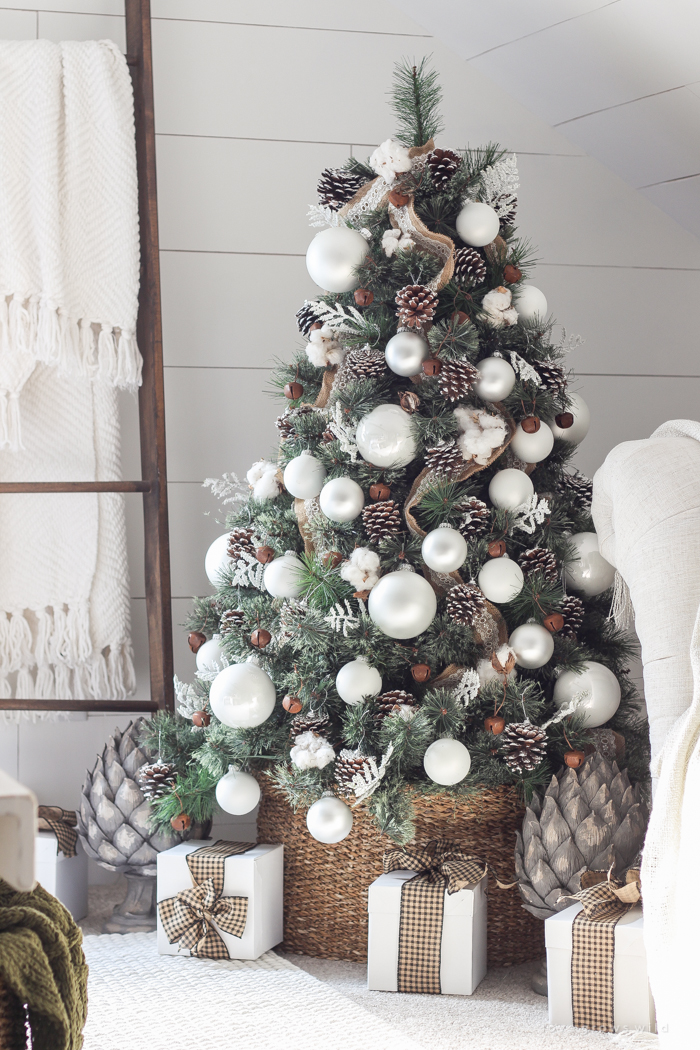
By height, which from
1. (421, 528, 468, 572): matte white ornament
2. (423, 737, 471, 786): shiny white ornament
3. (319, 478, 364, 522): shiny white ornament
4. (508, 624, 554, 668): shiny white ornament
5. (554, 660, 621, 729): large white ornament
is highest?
(319, 478, 364, 522): shiny white ornament

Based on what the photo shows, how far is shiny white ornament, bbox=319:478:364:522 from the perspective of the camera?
118cm

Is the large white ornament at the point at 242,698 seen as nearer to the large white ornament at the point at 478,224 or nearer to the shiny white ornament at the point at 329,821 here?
the shiny white ornament at the point at 329,821

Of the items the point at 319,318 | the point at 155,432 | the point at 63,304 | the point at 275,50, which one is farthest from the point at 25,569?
the point at 275,50

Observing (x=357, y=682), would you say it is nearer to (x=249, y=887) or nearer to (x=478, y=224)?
(x=249, y=887)

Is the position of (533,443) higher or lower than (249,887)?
higher

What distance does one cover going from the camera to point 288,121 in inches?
68.3

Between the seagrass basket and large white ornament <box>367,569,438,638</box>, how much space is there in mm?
224

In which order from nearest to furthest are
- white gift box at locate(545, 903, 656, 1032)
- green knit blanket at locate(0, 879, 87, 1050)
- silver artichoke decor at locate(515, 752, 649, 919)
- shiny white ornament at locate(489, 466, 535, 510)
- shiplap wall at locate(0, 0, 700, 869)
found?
green knit blanket at locate(0, 879, 87, 1050) → white gift box at locate(545, 903, 656, 1032) → silver artichoke decor at locate(515, 752, 649, 919) → shiny white ornament at locate(489, 466, 535, 510) → shiplap wall at locate(0, 0, 700, 869)

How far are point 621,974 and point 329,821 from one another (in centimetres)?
36

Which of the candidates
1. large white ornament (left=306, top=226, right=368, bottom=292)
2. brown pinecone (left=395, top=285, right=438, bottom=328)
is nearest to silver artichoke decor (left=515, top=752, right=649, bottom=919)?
brown pinecone (left=395, top=285, right=438, bottom=328)

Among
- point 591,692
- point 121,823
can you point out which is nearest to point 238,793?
point 121,823

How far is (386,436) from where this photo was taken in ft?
3.87

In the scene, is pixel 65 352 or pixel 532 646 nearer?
pixel 532 646

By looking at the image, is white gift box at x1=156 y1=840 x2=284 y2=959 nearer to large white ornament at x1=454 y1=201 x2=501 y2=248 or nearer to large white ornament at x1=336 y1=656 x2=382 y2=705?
large white ornament at x1=336 y1=656 x2=382 y2=705
